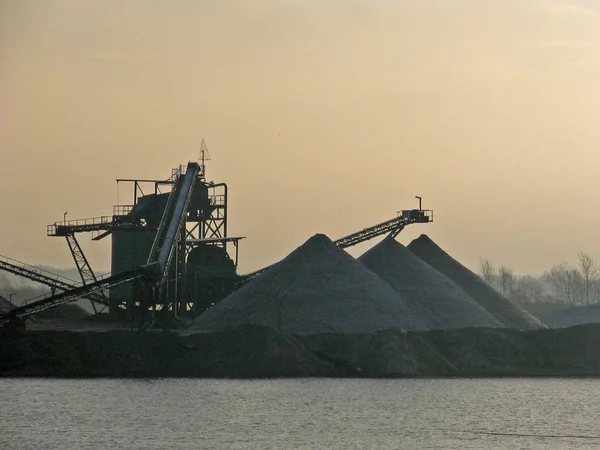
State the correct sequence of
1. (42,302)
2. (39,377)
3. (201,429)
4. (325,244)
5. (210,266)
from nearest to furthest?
(201,429)
(39,377)
(42,302)
(325,244)
(210,266)

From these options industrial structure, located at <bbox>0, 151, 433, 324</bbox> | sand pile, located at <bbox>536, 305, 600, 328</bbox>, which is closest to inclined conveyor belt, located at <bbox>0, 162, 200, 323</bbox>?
industrial structure, located at <bbox>0, 151, 433, 324</bbox>

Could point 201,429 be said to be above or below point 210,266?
below

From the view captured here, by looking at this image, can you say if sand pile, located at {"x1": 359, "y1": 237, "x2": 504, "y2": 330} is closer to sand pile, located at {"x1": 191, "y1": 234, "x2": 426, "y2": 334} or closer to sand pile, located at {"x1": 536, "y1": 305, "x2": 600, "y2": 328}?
sand pile, located at {"x1": 191, "y1": 234, "x2": 426, "y2": 334}

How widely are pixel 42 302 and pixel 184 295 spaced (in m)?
17.0

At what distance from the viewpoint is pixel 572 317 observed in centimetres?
13225

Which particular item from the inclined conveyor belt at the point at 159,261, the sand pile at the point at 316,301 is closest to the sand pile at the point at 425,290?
the sand pile at the point at 316,301

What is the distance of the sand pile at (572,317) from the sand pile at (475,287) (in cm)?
2634

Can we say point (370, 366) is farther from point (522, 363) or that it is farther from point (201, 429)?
point (201, 429)

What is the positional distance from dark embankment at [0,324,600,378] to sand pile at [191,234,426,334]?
4.09 m

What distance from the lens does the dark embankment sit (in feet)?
227

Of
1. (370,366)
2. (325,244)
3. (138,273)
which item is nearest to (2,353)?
(138,273)

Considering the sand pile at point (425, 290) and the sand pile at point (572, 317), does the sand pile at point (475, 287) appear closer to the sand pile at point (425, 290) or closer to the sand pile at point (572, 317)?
the sand pile at point (425, 290)

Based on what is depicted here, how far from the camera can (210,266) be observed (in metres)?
95.2

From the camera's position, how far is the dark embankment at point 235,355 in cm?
6906
